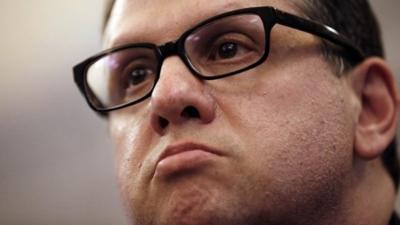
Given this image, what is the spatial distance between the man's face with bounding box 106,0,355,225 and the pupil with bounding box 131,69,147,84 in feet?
0.33

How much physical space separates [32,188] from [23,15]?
0.68m

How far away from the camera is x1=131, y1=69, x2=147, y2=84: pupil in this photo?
1012mm

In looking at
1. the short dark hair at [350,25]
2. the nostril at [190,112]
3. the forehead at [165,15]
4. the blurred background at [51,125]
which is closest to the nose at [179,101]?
the nostril at [190,112]

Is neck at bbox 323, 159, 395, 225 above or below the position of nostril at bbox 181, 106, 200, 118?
below

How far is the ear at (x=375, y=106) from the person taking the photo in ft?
3.10

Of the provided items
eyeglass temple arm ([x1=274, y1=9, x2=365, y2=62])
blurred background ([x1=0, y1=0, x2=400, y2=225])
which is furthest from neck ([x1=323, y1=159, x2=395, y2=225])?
blurred background ([x1=0, y1=0, x2=400, y2=225])

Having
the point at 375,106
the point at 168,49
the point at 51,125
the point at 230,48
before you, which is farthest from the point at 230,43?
the point at 51,125

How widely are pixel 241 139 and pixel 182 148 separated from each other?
0.10 m

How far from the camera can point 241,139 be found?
777mm

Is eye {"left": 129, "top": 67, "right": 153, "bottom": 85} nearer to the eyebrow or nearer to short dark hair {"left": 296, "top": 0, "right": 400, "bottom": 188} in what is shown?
the eyebrow

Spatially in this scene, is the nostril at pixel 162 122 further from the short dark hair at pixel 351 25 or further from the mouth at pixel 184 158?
the short dark hair at pixel 351 25

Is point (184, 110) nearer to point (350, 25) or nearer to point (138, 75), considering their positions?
point (138, 75)

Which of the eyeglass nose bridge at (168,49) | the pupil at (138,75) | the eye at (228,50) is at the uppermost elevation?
the eyeglass nose bridge at (168,49)

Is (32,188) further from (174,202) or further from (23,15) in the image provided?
(174,202)
